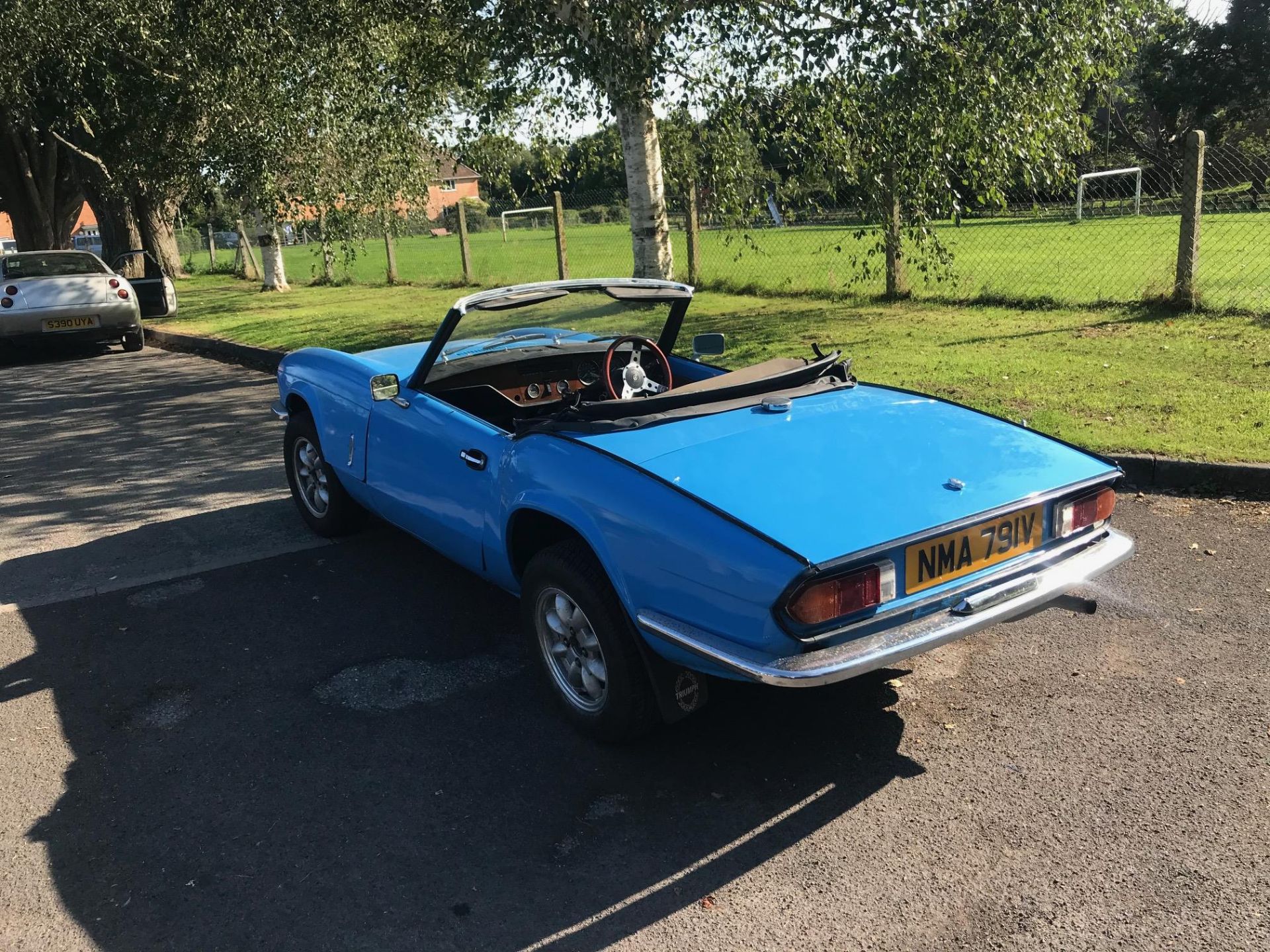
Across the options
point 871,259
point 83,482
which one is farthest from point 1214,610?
point 871,259

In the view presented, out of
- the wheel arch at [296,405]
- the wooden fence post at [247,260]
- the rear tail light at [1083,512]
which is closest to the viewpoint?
the rear tail light at [1083,512]

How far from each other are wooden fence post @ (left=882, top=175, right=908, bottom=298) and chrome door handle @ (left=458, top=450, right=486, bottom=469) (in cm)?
565

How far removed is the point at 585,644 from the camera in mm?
3443

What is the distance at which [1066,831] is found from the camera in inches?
114

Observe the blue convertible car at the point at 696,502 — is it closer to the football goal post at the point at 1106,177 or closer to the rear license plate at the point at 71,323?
the rear license plate at the point at 71,323

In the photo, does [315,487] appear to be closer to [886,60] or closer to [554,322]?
[554,322]

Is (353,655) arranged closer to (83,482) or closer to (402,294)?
(83,482)

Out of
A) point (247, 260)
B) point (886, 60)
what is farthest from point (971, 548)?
point (247, 260)

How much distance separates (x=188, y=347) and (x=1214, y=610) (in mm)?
13777

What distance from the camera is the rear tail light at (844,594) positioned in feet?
8.96

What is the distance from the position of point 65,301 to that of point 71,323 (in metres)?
0.29

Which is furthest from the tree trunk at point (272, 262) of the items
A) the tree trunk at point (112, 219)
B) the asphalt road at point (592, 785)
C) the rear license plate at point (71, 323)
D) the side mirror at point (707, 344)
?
the side mirror at point (707, 344)

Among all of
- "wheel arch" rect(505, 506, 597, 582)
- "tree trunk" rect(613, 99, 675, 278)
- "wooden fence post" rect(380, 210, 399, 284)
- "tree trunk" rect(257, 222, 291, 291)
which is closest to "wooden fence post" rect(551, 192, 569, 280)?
"wooden fence post" rect(380, 210, 399, 284)

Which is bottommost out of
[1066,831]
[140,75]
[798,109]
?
[1066,831]
